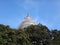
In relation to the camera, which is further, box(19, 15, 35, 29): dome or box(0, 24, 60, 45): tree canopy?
box(19, 15, 35, 29): dome

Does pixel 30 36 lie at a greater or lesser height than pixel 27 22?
lesser

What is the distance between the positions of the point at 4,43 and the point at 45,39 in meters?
14.4

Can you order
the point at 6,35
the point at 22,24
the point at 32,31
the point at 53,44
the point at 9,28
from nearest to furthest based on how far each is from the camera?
the point at 6,35, the point at 9,28, the point at 53,44, the point at 32,31, the point at 22,24

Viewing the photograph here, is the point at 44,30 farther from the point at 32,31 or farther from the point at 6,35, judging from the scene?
the point at 6,35

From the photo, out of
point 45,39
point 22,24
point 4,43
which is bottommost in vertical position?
point 4,43

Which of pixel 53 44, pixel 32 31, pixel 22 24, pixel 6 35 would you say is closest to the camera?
pixel 6 35

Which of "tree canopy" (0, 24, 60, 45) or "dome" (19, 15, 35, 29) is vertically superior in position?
"dome" (19, 15, 35, 29)

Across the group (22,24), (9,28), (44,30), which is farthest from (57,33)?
(22,24)

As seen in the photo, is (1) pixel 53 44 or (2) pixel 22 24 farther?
(2) pixel 22 24

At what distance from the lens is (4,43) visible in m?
29.8

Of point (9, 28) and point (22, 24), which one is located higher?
point (22, 24)

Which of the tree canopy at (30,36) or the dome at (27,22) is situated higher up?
the dome at (27,22)

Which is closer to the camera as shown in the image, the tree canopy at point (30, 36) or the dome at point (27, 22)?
the tree canopy at point (30, 36)

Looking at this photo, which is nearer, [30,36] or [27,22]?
[30,36]
